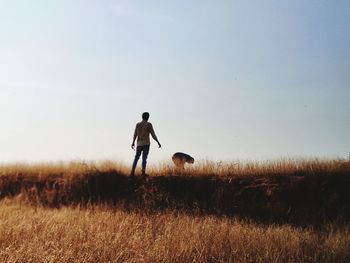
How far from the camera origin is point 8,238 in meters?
8.60

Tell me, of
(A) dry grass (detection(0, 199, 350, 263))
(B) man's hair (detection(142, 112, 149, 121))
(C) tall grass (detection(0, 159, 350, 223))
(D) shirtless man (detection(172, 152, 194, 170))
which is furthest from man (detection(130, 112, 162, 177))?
(A) dry grass (detection(0, 199, 350, 263))

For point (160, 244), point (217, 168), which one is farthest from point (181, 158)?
point (160, 244)

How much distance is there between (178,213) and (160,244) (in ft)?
13.6

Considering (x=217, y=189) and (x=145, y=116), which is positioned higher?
(x=145, y=116)

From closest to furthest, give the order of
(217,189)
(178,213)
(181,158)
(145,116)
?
(178,213) → (217,189) → (145,116) → (181,158)

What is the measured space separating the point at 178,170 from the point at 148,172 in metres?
1.15

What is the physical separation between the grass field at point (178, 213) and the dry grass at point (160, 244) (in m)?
0.03

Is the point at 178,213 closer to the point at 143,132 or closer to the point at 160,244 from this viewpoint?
the point at 143,132

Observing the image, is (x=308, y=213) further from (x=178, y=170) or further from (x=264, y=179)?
(x=178, y=170)

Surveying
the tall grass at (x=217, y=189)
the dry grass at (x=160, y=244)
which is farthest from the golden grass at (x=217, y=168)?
the dry grass at (x=160, y=244)

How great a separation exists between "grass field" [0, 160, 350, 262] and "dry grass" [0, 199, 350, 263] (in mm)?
26

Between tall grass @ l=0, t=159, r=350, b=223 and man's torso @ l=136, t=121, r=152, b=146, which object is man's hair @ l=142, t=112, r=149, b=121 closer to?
man's torso @ l=136, t=121, r=152, b=146

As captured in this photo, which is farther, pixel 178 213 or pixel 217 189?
pixel 217 189

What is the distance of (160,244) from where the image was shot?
8.45m
